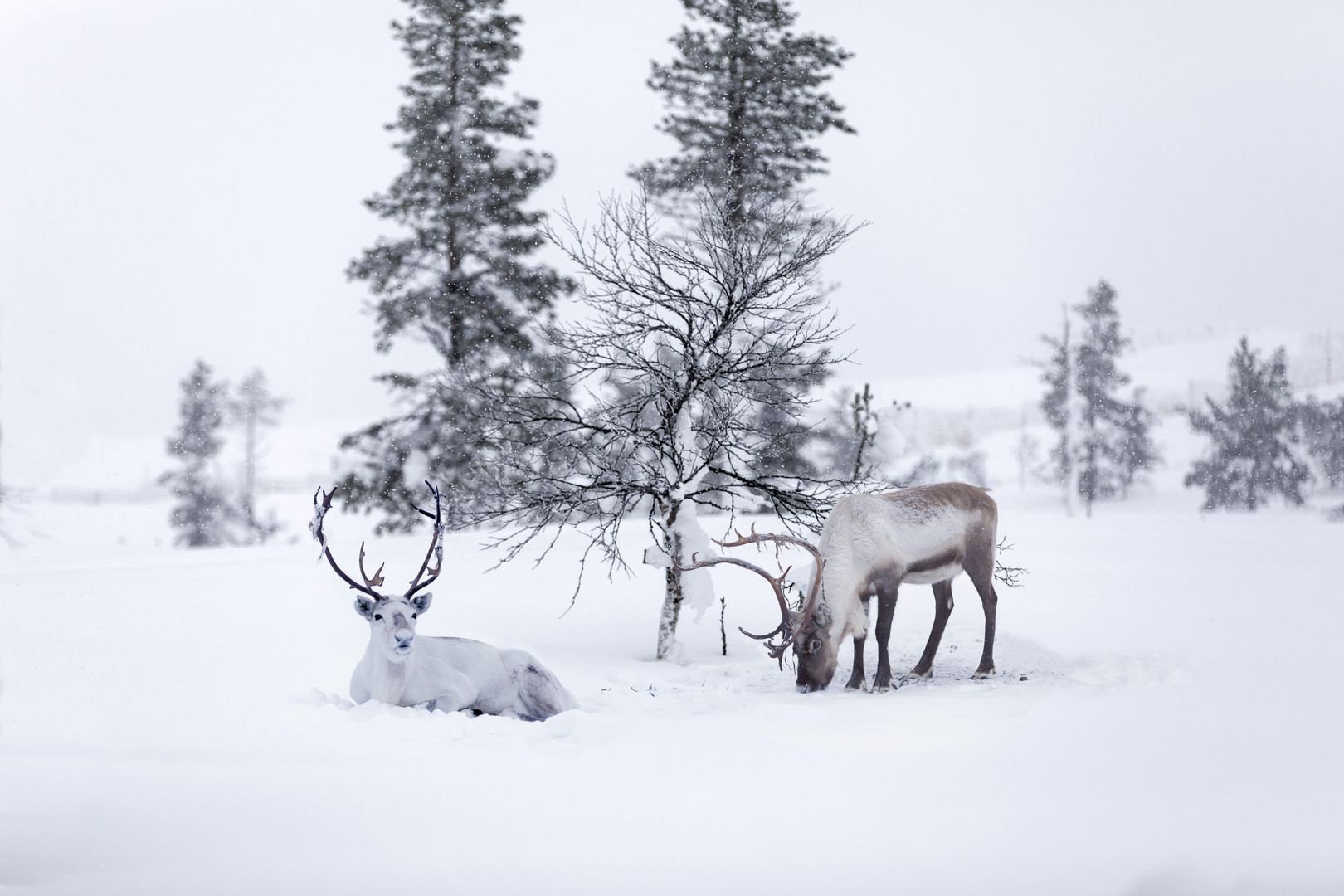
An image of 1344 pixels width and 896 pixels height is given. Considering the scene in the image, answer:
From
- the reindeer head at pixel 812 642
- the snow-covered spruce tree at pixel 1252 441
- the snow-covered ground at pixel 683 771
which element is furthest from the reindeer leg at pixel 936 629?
the snow-covered spruce tree at pixel 1252 441

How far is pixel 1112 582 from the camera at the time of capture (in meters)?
11.9

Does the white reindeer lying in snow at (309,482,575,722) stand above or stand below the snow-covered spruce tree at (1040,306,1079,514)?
below

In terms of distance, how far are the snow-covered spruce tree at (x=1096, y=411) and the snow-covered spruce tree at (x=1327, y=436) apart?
3083 mm

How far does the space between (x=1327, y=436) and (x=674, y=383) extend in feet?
36.1

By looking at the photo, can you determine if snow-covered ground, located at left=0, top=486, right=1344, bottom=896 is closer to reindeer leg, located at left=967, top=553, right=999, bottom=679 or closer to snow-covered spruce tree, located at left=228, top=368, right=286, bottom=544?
reindeer leg, located at left=967, top=553, right=999, bottom=679

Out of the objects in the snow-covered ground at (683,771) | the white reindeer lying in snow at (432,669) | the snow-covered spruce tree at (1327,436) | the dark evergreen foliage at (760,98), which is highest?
the dark evergreen foliage at (760,98)

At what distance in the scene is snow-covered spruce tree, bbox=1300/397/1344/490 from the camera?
1403 cm

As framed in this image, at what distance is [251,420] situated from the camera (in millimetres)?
27688

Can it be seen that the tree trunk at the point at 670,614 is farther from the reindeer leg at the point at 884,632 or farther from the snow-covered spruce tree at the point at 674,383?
the reindeer leg at the point at 884,632

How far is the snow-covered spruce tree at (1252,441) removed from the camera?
15234 mm

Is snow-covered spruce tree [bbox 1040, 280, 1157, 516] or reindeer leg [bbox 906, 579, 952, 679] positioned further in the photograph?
snow-covered spruce tree [bbox 1040, 280, 1157, 516]

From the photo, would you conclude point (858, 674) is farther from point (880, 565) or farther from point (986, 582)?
point (986, 582)

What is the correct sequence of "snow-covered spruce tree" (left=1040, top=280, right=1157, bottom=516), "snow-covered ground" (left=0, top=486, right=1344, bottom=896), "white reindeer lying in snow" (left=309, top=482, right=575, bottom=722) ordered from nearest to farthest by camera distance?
"snow-covered ground" (left=0, top=486, right=1344, bottom=896) → "white reindeer lying in snow" (left=309, top=482, right=575, bottom=722) → "snow-covered spruce tree" (left=1040, top=280, right=1157, bottom=516)

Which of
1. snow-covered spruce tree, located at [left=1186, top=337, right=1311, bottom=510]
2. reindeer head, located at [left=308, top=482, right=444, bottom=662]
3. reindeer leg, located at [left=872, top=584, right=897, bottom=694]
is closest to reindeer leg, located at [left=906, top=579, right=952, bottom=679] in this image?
reindeer leg, located at [left=872, top=584, right=897, bottom=694]
